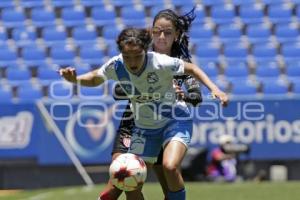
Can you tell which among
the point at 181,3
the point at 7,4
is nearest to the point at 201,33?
the point at 181,3

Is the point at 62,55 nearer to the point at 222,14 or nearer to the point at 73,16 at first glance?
the point at 73,16

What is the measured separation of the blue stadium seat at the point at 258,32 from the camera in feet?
57.2

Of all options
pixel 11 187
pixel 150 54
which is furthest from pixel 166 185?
pixel 11 187

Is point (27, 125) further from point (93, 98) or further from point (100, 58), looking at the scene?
point (100, 58)

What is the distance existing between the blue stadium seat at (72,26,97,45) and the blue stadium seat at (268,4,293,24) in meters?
4.09

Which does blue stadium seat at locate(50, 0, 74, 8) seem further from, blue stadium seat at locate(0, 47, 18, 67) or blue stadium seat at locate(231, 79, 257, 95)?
blue stadium seat at locate(231, 79, 257, 95)

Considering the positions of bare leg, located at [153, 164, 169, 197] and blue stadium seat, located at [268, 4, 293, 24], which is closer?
bare leg, located at [153, 164, 169, 197]

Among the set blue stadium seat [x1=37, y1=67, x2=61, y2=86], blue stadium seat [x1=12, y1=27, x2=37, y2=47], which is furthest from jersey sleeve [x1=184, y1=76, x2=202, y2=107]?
blue stadium seat [x1=12, y1=27, x2=37, y2=47]

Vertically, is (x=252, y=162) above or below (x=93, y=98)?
below

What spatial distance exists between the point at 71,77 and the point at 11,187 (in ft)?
28.4

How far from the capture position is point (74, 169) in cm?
1442

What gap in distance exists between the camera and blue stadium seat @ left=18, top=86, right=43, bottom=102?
15.8 meters

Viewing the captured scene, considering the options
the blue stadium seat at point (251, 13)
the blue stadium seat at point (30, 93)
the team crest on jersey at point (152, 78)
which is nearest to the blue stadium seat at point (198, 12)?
the blue stadium seat at point (251, 13)

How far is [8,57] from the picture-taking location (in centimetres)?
1788
